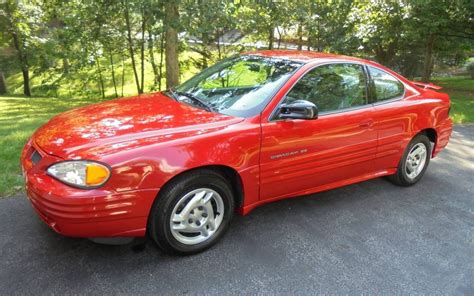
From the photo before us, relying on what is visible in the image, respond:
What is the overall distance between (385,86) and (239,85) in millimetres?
1683

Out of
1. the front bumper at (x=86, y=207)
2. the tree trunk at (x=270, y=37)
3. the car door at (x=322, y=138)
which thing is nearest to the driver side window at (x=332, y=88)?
the car door at (x=322, y=138)

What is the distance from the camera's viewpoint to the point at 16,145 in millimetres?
5223

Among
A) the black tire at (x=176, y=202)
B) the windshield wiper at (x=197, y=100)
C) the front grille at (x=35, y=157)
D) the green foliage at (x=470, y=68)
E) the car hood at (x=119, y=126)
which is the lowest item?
the green foliage at (x=470, y=68)

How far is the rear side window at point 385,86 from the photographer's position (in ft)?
13.3

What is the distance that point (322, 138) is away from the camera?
3.48 meters

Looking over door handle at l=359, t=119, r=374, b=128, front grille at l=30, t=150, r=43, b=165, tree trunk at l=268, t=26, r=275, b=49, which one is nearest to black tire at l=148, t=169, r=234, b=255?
front grille at l=30, t=150, r=43, b=165

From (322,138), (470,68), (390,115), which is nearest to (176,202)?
(322,138)

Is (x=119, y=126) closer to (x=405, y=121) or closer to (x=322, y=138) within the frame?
(x=322, y=138)

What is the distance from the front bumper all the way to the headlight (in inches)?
1.7

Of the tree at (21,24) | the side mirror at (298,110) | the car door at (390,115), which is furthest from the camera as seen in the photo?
the tree at (21,24)

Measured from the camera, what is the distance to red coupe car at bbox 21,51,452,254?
2.53 m

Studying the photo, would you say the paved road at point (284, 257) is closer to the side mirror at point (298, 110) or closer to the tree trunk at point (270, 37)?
the side mirror at point (298, 110)

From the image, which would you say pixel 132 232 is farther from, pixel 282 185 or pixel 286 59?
pixel 286 59

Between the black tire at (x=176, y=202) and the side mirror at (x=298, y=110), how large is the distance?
757 mm
